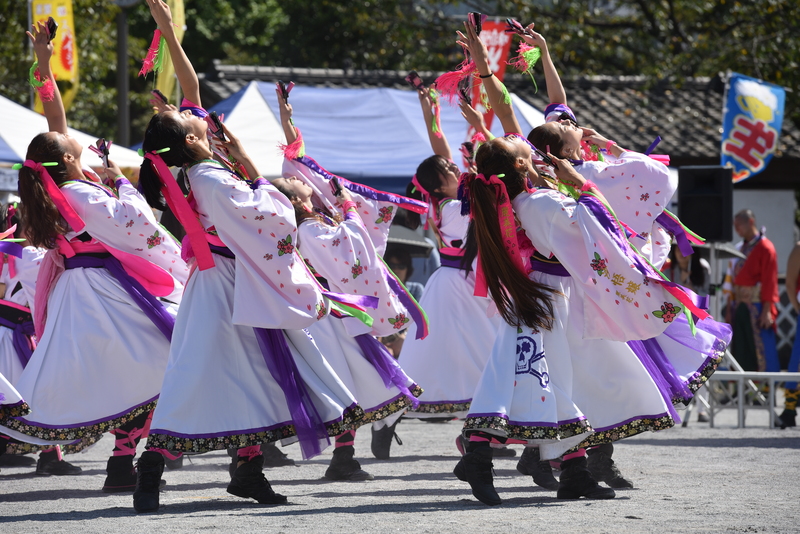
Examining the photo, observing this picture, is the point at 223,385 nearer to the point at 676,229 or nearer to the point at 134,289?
the point at 134,289

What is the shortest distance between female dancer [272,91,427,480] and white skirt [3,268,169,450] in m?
0.75

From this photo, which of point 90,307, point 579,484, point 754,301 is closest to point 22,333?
point 90,307

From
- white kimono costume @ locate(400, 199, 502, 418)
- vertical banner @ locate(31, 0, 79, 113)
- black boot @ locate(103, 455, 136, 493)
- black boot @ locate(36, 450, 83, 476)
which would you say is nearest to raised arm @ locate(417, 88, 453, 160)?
white kimono costume @ locate(400, 199, 502, 418)

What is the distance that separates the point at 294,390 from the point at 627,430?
1252 millimetres

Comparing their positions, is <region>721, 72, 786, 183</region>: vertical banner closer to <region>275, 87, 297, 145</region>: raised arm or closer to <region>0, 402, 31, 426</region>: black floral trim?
<region>275, 87, 297, 145</region>: raised arm

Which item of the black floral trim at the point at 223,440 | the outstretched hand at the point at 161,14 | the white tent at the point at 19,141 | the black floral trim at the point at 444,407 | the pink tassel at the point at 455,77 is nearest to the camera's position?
the black floral trim at the point at 223,440

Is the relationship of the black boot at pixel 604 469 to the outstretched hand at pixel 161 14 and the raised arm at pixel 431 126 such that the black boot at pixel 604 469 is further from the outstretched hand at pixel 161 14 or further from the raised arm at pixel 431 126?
the outstretched hand at pixel 161 14

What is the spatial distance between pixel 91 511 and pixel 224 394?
0.67 m

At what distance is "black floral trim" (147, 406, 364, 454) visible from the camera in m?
3.87

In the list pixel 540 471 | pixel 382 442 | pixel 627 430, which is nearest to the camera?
pixel 627 430

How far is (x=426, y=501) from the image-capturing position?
4.23 m

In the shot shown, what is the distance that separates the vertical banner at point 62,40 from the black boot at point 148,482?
8129 millimetres

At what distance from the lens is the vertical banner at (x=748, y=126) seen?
36.4 ft

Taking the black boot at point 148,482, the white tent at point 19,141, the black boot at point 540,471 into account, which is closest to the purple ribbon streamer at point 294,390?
the black boot at point 148,482
